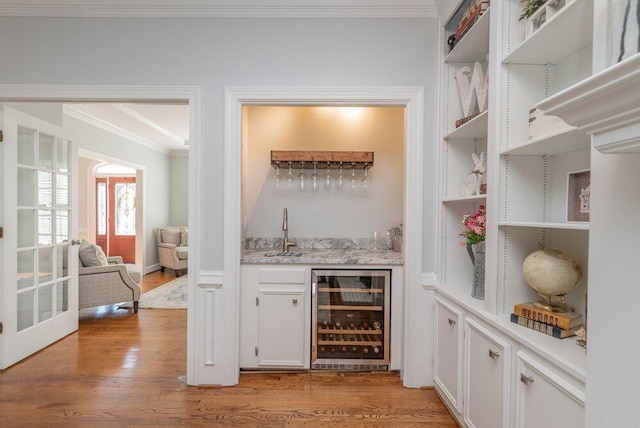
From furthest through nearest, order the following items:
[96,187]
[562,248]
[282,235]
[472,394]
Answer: [96,187] → [282,235] → [472,394] → [562,248]

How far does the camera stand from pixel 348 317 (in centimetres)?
263

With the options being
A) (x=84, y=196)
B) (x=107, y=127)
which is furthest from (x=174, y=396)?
(x=84, y=196)

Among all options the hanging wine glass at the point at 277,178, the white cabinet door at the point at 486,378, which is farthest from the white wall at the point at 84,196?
the white cabinet door at the point at 486,378

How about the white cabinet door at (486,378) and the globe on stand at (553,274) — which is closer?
the globe on stand at (553,274)

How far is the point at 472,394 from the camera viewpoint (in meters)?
1.77

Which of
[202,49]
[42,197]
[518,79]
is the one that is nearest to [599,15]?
[518,79]

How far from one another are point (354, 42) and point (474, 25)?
78 centimetres

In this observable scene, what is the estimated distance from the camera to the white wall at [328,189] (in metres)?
3.28

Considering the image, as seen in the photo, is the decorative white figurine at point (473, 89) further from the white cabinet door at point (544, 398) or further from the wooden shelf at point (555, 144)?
the white cabinet door at point (544, 398)

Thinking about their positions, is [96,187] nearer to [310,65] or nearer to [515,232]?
[310,65]

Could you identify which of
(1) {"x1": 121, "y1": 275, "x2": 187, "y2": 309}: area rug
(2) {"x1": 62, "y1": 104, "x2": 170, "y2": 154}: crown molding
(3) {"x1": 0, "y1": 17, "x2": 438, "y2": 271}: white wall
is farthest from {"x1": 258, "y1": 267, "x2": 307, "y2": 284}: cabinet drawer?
(2) {"x1": 62, "y1": 104, "x2": 170, "y2": 154}: crown molding

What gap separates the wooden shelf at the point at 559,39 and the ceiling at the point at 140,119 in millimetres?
3525

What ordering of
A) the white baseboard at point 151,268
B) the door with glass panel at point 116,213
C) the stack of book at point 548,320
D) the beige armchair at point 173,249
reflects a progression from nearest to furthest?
the stack of book at point 548,320 < the beige armchair at point 173,249 < the white baseboard at point 151,268 < the door with glass panel at point 116,213

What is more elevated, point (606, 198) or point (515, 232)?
point (606, 198)
